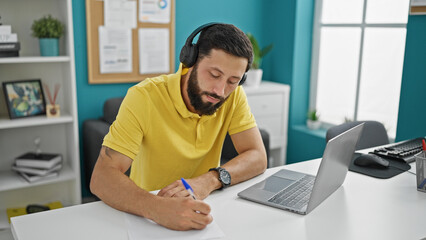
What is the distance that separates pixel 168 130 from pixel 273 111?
6.71 feet

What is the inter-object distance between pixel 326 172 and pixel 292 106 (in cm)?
247

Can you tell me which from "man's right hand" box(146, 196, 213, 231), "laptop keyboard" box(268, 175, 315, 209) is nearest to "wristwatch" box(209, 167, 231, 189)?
"laptop keyboard" box(268, 175, 315, 209)

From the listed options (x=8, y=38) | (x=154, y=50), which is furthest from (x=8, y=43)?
(x=154, y=50)

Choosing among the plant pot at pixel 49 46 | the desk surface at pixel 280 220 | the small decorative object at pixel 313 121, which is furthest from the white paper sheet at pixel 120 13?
the desk surface at pixel 280 220

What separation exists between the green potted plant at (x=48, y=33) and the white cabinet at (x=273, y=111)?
1478 mm

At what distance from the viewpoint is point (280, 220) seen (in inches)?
48.3

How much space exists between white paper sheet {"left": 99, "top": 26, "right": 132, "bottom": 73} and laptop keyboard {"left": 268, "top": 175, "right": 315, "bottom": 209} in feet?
6.62

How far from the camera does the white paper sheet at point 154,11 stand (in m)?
3.14

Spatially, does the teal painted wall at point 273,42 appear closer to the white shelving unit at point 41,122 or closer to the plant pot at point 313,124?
the plant pot at point 313,124

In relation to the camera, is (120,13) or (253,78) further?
(253,78)

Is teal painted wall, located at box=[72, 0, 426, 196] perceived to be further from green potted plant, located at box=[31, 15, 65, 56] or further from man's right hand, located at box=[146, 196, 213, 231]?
man's right hand, located at box=[146, 196, 213, 231]

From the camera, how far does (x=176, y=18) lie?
11.1ft

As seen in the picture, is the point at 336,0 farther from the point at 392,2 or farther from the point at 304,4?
the point at 392,2

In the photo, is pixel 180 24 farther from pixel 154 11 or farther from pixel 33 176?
pixel 33 176
